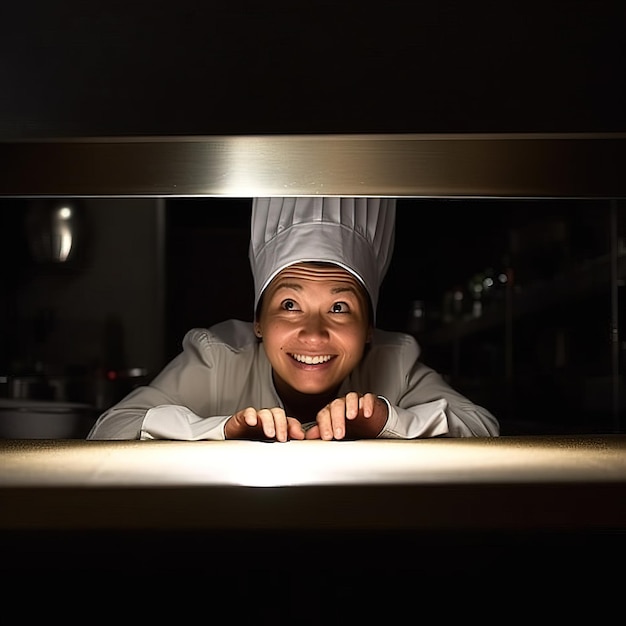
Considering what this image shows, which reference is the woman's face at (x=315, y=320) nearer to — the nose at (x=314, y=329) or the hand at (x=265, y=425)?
the nose at (x=314, y=329)

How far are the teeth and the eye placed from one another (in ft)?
0.19

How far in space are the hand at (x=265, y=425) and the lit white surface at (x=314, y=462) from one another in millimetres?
86

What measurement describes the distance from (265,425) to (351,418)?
11cm

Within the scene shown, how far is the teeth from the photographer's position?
961 mm

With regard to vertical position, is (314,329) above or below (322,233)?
below

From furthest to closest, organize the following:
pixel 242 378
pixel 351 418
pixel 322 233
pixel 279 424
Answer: pixel 242 378 → pixel 322 233 → pixel 351 418 → pixel 279 424

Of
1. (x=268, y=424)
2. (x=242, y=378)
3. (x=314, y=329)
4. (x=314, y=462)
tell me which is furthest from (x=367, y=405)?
(x=242, y=378)

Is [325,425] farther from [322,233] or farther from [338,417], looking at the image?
[322,233]

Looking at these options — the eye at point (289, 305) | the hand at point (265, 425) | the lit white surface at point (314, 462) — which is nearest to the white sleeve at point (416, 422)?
the hand at point (265, 425)

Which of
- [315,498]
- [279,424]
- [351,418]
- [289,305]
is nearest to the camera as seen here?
[315,498]

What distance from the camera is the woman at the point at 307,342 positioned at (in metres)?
0.87

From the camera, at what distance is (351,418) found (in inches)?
22.4

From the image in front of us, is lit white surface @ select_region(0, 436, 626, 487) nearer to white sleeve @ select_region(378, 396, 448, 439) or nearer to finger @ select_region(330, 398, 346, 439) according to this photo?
finger @ select_region(330, 398, 346, 439)

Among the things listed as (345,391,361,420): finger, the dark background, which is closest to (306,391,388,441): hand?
(345,391,361,420): finger
